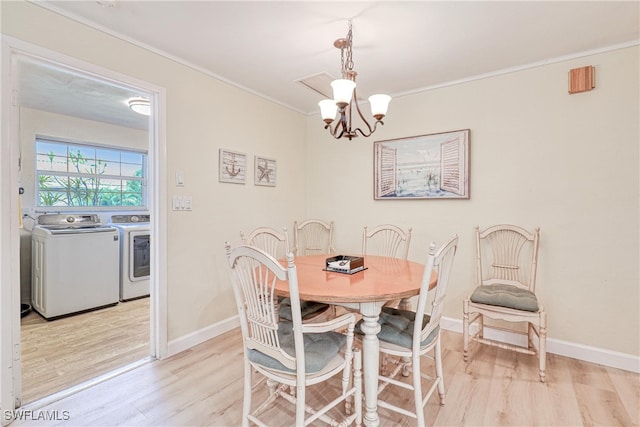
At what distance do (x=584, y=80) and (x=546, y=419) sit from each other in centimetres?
225

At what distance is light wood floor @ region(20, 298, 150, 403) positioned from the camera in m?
2.04

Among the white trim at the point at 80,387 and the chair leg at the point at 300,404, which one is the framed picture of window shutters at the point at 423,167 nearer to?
the chair leg at the point at 300,404

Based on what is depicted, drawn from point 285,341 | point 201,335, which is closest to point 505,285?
point 285,341

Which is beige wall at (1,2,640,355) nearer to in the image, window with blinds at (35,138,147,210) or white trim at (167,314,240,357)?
white trim at (167,314,240,357)

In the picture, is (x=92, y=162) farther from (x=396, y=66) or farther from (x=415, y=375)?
(x=415, y=375)

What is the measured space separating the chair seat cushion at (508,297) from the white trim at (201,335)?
206cm

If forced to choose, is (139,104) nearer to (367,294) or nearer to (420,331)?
(367,294)

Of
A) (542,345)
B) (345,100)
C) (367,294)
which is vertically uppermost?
(345,100)

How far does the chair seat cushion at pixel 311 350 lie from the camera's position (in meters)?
1.37

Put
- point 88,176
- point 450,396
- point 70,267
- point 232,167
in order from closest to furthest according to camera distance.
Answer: point 450,396
point 232,167
point 70,267
point 88,176

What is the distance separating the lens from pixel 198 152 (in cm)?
257

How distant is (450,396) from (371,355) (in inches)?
29.4

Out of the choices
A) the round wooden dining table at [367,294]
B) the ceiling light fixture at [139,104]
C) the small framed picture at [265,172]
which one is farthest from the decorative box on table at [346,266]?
the ceiling light fixture at [139,104]

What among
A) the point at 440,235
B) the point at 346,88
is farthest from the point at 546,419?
the point at 346,88
